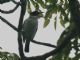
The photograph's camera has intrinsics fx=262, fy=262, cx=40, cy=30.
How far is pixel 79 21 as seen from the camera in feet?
6.49

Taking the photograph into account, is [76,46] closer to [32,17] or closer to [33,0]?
[33,0]

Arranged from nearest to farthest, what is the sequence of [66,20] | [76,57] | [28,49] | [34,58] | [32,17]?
[34,58]
[76,57]
[66,20]
[28,49]
[32,17]

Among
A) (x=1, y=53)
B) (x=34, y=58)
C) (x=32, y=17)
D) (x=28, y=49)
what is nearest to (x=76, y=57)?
(x=34, y=58)

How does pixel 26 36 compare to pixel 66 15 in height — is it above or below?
below

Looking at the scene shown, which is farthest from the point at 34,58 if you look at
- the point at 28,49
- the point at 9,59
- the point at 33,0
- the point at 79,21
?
the point at 28,49

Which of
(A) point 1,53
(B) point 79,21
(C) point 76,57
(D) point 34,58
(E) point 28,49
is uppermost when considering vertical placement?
(B) point 79,21

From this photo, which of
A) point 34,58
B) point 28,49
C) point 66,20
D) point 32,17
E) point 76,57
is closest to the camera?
point 34,58

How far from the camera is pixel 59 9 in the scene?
11.2 feet

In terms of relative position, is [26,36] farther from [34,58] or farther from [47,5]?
[34,58]

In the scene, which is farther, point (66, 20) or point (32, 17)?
point (32, 17)

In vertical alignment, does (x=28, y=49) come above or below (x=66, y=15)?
below

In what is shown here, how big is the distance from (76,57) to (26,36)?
2667 mm

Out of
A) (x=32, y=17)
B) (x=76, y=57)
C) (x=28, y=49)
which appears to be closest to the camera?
(x=76, y=57)

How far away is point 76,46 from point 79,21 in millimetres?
845
